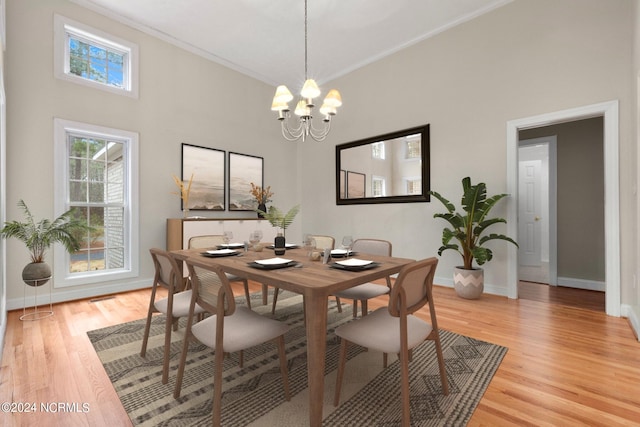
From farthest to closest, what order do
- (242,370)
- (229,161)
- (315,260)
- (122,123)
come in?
(229,161) < (122,123) < (315,260) < (242,370)

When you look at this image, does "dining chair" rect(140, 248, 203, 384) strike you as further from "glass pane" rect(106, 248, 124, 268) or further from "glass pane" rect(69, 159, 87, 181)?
"glass pane" rect(69, 159, 87, 181)

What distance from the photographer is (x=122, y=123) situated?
3.99 m

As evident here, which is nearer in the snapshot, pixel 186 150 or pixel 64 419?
pixel 64 419

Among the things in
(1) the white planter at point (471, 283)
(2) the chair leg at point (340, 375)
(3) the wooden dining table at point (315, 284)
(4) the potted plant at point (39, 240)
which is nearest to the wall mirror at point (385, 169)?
(1) the white planter at point (471, 283)

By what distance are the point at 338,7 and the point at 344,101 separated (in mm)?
1766

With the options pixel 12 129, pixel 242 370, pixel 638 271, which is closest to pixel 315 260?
pixel 242 370

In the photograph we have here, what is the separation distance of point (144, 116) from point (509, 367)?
16.3ft

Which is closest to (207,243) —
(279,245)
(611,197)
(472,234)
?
(279,245)

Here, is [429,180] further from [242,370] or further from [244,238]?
[242,370]

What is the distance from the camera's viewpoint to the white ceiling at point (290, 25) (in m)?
3.72

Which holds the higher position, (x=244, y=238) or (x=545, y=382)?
(x=244, y=238)

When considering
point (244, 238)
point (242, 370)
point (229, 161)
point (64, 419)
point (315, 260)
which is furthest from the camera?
point (229, 161)

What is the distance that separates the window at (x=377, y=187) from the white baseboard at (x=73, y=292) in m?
3.66

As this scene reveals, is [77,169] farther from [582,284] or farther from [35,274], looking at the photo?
[582,284]
